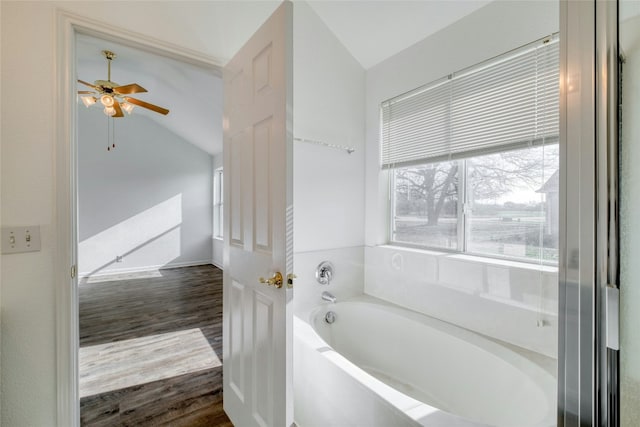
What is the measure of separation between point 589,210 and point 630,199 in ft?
0.26

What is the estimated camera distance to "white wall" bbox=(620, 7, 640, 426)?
0.59m

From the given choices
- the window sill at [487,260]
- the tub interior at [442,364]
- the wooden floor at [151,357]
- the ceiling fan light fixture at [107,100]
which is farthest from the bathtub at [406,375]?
the ceiling fan light fixture at [107,100]

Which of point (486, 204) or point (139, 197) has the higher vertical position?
point (139, 197)

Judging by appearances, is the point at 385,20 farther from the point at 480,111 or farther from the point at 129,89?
the point at 129,89

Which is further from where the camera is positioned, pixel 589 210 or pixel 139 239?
pixel 139 239

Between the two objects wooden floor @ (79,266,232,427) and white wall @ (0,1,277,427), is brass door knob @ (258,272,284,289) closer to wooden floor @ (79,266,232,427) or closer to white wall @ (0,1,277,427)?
white wall @ (0,1,277,427)

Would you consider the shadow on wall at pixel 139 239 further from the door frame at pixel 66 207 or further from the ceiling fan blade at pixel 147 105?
the door frame at pixel 66 207

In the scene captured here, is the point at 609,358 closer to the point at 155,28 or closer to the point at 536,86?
the point at 536,86

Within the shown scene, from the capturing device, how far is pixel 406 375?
196 centimetres

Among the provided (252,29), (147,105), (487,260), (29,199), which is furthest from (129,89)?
(487,260)

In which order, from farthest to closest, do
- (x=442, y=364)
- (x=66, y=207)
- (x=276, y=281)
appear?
(x=442, y=364), (x=66, y=207), (x=276, y=281)

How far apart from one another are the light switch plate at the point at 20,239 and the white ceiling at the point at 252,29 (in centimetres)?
96

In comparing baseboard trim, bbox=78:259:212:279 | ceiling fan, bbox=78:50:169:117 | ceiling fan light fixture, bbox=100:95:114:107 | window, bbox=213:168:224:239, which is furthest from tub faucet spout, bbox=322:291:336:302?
baseboard trim, bbox=78:259:212:279

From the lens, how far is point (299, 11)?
220 centimetres
